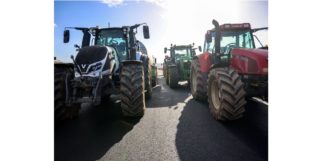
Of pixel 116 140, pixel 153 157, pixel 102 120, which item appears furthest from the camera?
pixel 102 120

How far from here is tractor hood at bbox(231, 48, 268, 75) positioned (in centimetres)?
428

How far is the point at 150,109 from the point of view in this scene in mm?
6207

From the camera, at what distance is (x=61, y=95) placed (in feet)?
16.4

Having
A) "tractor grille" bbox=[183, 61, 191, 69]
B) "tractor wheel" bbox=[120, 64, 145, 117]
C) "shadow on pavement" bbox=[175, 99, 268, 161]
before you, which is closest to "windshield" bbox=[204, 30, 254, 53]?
"shadow on pavement" bbox=[175, 99, 268, 161]

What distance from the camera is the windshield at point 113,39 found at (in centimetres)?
650

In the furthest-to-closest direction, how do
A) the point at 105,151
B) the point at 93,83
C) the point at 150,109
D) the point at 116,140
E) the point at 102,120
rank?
the point at 150,109, the point at 102,120, the point at 93,83, the point at 116,140, the point at 105,151

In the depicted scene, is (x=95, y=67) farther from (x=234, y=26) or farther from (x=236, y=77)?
(x=234, y=26)

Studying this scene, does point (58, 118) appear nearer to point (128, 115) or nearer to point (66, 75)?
point (66, 75)

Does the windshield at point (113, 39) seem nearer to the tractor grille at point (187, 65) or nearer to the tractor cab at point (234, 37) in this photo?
the tractor cab at point (234, 37)

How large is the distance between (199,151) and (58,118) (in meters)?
3.10

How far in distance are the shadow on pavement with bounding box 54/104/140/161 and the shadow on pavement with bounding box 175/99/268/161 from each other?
3.51 feet

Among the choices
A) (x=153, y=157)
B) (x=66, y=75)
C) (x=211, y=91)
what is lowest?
(x=153, y=157)

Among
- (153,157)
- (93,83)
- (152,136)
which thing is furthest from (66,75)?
(153,157)

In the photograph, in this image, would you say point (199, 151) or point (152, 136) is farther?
point (152, 136)
